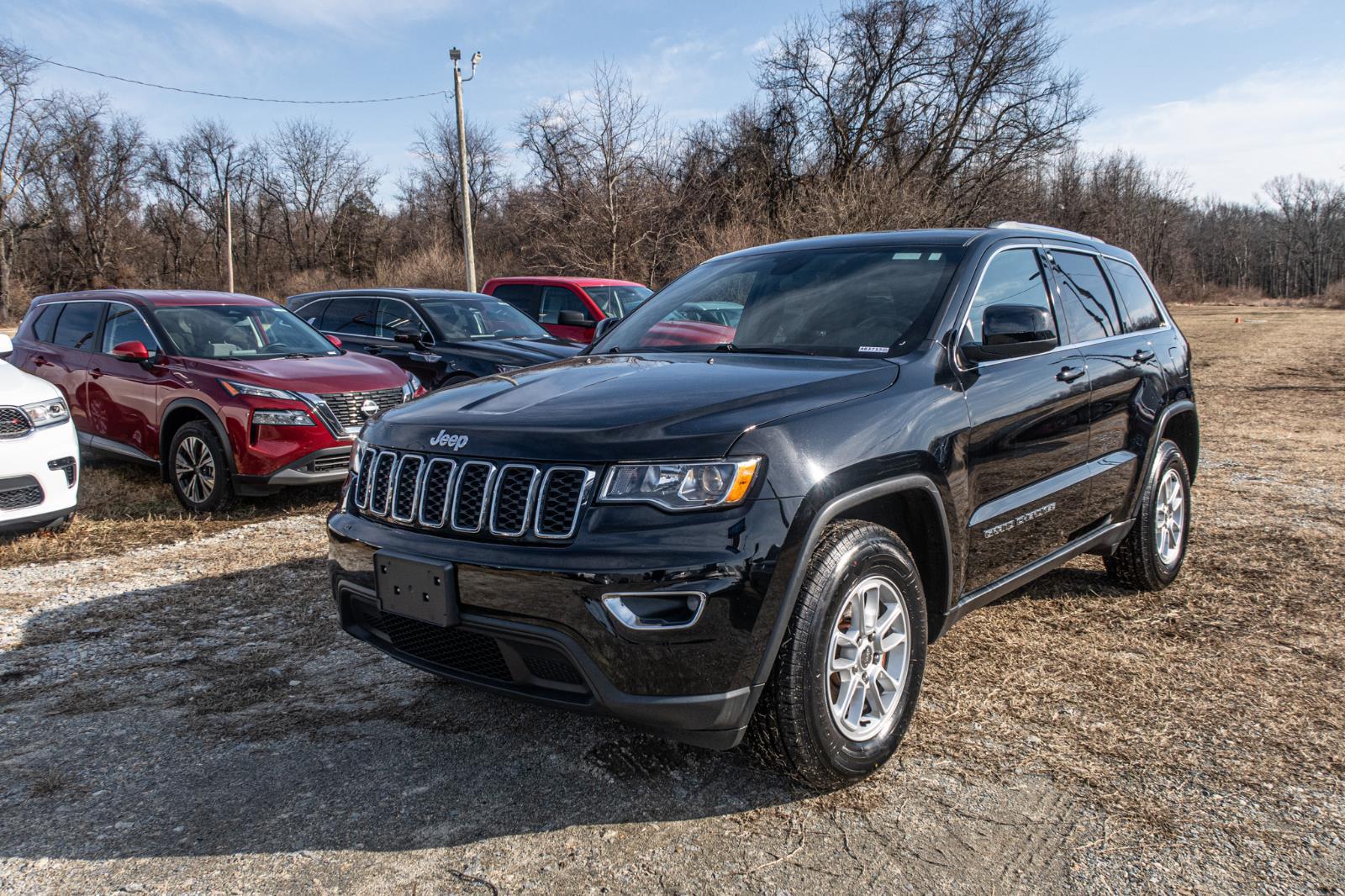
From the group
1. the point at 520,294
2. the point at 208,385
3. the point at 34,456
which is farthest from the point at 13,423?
the point at 520,294

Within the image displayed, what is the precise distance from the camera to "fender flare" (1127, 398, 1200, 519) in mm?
4543

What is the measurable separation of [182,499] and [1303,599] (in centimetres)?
734

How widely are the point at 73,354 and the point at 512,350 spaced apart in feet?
12.4

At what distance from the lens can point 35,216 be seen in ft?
156

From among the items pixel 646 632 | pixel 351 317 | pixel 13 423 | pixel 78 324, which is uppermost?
pixel 351 317

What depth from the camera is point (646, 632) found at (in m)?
2.47

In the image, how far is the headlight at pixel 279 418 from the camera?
687 centimetres

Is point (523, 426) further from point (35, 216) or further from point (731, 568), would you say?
point (35, 216)

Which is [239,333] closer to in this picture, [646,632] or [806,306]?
[806,306]

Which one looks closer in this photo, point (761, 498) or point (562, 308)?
point (761, 498)

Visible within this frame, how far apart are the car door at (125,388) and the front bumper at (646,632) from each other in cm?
601

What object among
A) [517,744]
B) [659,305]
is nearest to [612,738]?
[517,744]

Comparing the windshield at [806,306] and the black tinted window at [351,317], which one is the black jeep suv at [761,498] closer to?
the windshield at [806,306]

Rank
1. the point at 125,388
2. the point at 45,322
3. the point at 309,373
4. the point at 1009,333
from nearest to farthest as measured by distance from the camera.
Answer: the point at 1009,333, the point at 309,373, the point at 125,388, the point at 45,322
